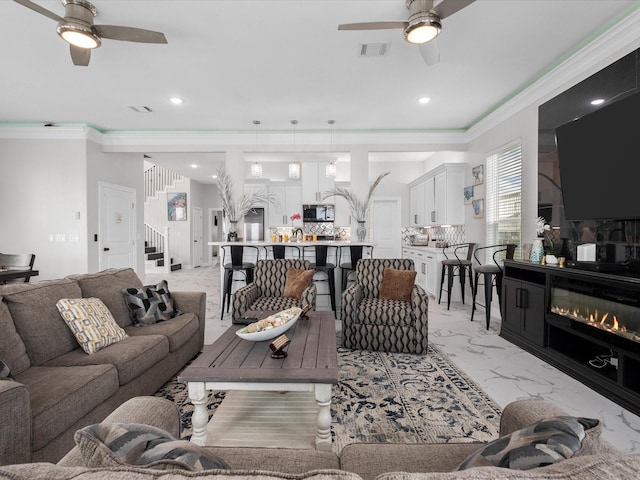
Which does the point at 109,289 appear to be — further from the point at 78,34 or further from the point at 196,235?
the point at 196,235

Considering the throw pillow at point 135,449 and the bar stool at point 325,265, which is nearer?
the throw pillow at point 135,449

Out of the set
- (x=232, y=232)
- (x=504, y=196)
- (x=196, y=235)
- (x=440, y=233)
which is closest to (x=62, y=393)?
(x=232, y=232)

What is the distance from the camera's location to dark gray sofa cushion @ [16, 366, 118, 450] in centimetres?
150

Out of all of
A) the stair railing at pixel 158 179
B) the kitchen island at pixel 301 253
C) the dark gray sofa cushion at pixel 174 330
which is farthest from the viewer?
the stair railing at pixel 158 179

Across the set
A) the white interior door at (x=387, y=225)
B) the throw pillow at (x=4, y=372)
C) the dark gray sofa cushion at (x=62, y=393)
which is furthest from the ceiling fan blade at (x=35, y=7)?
the white interior door at (x=387, y=225)

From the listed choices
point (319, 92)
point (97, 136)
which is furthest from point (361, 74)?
point (97, 136)

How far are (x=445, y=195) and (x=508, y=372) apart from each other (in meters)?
3.79

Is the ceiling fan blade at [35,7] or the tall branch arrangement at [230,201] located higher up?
the ceiling fan blade at [35,7]

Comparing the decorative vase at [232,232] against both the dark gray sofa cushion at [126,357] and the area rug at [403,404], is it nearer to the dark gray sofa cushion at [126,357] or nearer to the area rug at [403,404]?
the area rug at [403,404]

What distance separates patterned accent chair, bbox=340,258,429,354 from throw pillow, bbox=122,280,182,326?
5.52 ft

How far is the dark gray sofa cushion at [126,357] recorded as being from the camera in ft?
6.73

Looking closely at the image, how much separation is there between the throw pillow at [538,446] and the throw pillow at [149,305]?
9.02 ft

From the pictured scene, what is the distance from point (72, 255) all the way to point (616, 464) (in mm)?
6769

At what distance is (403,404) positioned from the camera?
2.37 m
